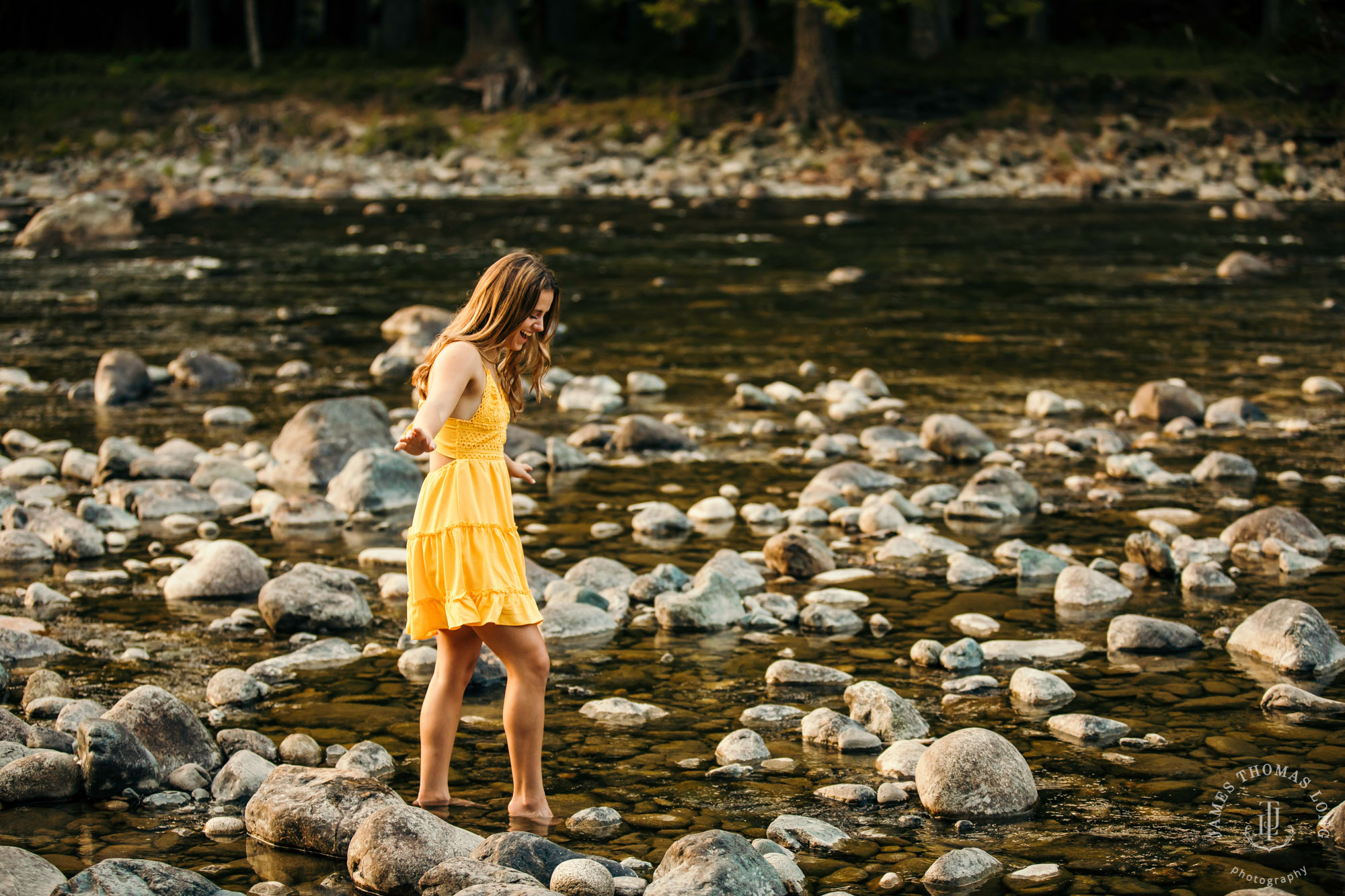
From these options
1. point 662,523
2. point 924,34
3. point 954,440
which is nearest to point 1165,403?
point 954,440

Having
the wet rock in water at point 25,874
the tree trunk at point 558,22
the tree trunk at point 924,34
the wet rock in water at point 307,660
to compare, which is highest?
the tree trunk at point 558,22

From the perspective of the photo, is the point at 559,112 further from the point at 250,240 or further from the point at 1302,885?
the point at 1302,885

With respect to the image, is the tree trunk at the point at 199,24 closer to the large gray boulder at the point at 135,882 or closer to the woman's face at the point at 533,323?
the woman's face at the point at 533,323

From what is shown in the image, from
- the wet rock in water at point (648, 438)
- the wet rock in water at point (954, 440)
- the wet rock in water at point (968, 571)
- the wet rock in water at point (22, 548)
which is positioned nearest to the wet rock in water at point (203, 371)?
the wet rock in water at point (648, 438)

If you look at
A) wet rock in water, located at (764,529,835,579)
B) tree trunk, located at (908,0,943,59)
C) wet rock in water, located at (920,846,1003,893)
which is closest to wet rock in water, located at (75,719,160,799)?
wet rock in water, located at (920,846,1003,893)

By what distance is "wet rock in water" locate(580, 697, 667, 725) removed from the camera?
524 centimetres

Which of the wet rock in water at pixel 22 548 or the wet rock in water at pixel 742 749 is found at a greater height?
the wet rock in water at pixel 22 548

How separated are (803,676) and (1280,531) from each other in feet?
10.3

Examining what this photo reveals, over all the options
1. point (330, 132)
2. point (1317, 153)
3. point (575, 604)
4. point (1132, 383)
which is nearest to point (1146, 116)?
point (1317, 153)

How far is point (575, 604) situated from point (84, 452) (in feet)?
15.7

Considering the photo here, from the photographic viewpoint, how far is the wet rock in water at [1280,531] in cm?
721

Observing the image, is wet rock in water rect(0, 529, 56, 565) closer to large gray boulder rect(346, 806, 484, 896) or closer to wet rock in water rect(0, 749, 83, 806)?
wet rock in water rect(0, 749, 83, 806)

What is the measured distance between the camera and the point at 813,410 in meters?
11.1

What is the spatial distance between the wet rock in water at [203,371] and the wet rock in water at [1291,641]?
9.02 m
